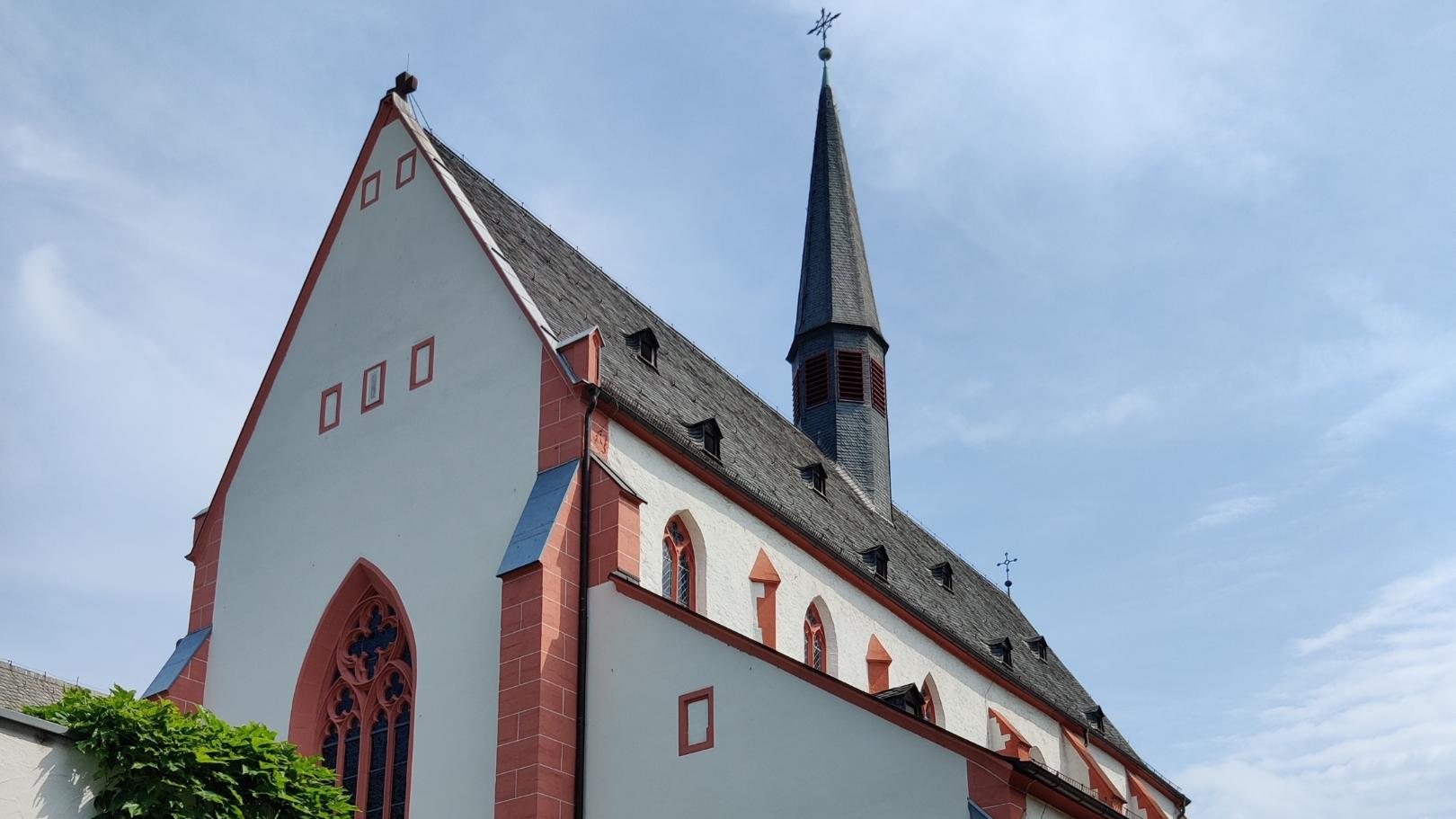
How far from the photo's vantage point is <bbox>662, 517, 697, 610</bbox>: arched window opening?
73.3 ft

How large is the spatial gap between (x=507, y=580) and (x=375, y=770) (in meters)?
3.53

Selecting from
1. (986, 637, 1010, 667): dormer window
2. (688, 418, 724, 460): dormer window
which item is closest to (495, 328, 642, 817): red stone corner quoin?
(688, 418, 724, 460): dormer window

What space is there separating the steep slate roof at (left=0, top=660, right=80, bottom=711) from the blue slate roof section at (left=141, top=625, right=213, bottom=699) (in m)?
4.64

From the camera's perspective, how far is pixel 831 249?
132ft

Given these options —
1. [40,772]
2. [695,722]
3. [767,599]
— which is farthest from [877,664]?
[40,772]

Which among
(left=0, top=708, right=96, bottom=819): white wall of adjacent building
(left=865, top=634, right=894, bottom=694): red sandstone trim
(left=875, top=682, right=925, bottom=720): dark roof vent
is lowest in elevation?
(left=0, top=708, right=96, bottom=819): white wall of adjacent building

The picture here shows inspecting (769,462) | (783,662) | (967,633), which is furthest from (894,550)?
(783,662)

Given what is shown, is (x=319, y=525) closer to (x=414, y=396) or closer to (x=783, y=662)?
(x=414, y=396)

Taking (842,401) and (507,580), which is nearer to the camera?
(507,580)

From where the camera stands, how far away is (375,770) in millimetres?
21250

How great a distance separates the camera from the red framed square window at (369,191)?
84.5ft

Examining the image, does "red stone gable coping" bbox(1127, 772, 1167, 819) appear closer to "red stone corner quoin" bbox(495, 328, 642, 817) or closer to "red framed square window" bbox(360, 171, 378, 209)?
"red stone corner quoin" bbox(495, 328, 642, 817)

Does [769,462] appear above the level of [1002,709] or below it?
above

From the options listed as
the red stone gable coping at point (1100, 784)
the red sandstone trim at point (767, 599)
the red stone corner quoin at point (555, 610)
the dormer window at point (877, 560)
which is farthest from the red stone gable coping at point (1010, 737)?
the red stone corner quoin at point (555, 610)
